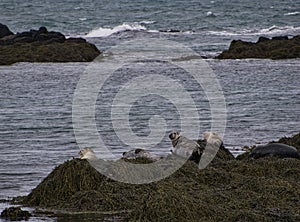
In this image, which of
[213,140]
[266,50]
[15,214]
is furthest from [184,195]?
[266,50]

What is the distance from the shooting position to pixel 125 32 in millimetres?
43219

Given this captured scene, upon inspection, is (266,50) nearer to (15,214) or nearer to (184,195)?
(184,195)

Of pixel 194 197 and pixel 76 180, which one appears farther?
pixel 76 180

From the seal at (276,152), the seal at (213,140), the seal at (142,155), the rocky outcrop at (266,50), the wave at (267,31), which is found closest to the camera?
the seal at (142,155)

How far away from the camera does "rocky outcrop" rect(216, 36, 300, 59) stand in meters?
28.5

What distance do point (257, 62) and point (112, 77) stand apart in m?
5.69

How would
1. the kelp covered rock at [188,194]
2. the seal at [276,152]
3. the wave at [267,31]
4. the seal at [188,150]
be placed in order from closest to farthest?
the kelp covered rock at [188,194], the seal at [188,150], the seal at [276,152], the wave at [267,31]

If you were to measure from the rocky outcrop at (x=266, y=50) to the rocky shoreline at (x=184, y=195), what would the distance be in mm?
19406

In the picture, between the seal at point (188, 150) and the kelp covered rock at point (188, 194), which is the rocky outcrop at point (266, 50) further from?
the kelp covered rock at point (188, 194)

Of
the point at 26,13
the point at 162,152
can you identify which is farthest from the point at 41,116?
the point at 26,13

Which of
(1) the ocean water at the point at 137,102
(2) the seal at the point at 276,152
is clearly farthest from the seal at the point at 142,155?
(2) the seal at the point at 276,152

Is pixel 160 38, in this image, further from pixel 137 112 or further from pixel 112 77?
pixel 137 112

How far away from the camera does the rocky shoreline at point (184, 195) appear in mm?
7398

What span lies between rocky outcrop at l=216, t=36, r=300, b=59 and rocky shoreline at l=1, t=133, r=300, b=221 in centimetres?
1941
